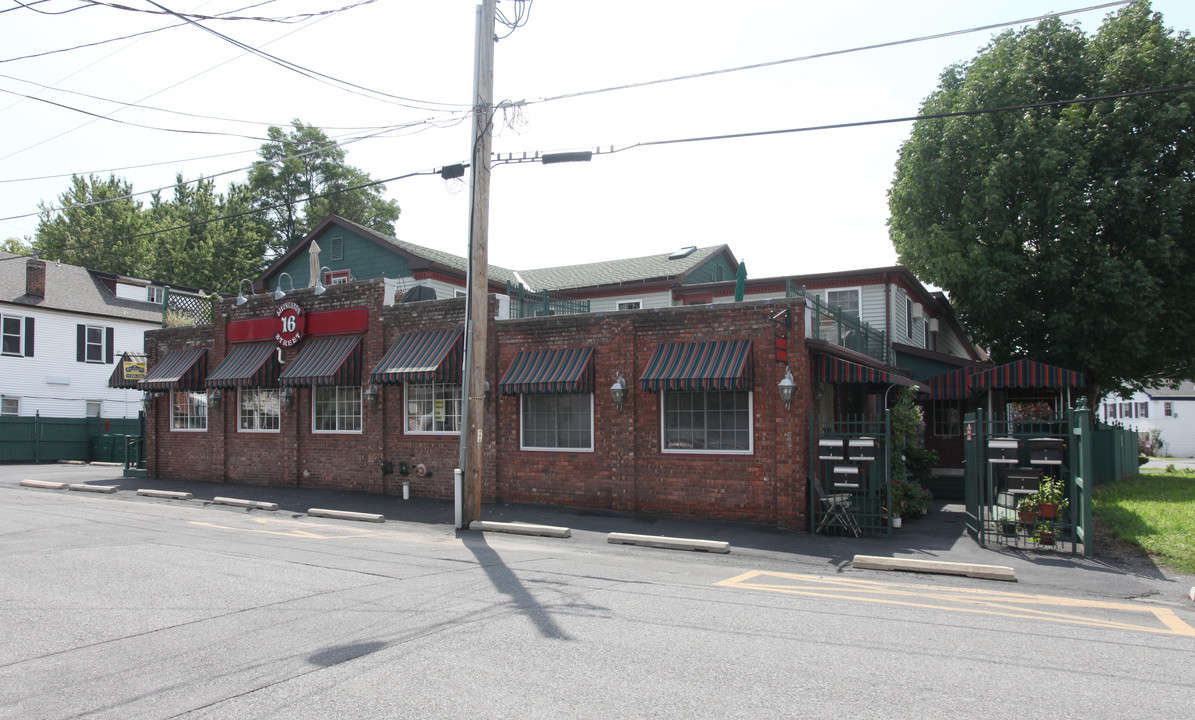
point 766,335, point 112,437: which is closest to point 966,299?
point 766,335

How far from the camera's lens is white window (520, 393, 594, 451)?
54.1 feet

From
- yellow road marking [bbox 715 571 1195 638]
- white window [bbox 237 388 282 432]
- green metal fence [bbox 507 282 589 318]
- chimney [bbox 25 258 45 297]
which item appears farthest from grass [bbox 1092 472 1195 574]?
chimney [bbox 25 258 45 297]

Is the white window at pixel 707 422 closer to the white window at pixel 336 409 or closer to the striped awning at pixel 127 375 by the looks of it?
the white window at pixel 336 409

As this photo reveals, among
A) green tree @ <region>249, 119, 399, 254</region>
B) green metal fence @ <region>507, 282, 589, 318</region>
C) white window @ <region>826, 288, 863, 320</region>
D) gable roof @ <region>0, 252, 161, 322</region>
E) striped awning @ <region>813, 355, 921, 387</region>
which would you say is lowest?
striped awning @ <region>813, 355, 921, 387</region>

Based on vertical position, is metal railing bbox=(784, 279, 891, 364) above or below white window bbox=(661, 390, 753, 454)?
above

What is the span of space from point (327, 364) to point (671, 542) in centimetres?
1049

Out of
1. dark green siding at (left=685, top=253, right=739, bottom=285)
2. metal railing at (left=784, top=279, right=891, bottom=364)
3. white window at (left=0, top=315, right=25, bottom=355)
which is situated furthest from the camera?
white window at (left=0, top=315, right=25, bottom=355)

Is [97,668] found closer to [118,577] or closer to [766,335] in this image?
[118,577]

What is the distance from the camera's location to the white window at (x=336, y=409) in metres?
19.8

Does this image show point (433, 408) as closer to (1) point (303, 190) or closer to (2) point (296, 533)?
(2) point (296, 533)

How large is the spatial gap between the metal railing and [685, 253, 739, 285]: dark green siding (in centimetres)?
747

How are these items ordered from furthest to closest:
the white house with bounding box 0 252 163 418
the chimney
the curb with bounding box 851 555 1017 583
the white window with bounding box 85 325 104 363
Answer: the white window with bounding box 85 325 104 363 → the chimney → the white house with bounding box 0 252 163 418 → the curb with bounding box 851 555 1017 583

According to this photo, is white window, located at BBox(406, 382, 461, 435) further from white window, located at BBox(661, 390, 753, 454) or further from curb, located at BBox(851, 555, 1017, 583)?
curb, located at BBox(851, 555, 1017, 583)

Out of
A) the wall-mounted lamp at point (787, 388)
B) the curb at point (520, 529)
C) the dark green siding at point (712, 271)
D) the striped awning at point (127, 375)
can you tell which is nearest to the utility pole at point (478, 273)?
the curb at point (520, 529)
